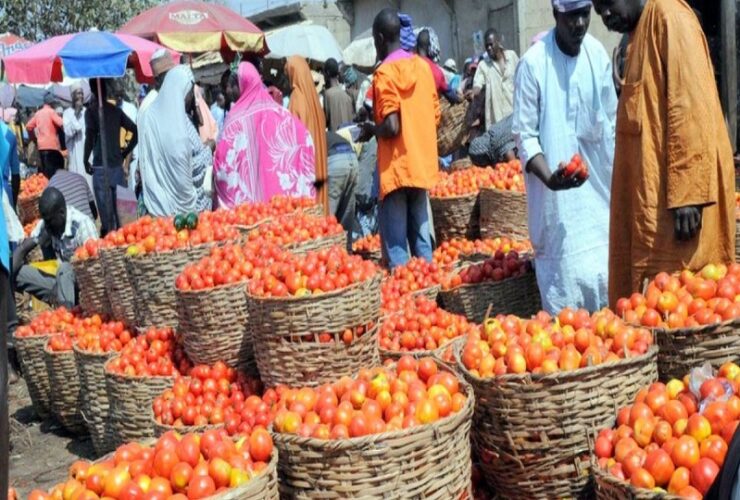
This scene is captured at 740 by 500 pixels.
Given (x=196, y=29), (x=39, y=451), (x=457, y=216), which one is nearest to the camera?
(x=39, y=451)

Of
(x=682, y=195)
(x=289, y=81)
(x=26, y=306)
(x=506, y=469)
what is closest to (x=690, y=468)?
(x=506, y=469)

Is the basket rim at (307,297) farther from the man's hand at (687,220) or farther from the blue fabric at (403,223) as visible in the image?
the blue fabric at (403,223)

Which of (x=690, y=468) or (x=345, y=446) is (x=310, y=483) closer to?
(x=345, y=446)

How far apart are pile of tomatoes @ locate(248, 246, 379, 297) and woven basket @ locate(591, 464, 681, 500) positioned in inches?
64.4

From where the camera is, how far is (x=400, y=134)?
645cm

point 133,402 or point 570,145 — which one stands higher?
point 570,145

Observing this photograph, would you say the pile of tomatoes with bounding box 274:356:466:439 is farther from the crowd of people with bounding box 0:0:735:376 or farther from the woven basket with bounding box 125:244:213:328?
the woven basket with bounding box 125:244:213:328

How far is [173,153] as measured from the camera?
22.9 feet

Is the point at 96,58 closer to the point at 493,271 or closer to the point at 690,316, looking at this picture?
the point at 493,271

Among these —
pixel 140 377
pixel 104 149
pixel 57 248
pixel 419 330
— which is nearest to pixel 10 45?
pixel 104 149

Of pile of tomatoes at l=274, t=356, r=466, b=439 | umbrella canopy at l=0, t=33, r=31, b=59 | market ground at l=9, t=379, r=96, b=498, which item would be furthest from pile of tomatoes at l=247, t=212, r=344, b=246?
umbrella canopy at l=0, t=33, r=31, b=59

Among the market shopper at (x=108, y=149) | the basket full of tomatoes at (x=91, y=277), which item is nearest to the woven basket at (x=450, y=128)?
the market shopper at (x=108, y=149)

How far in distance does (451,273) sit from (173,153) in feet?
8.63

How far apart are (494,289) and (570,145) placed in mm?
1074
